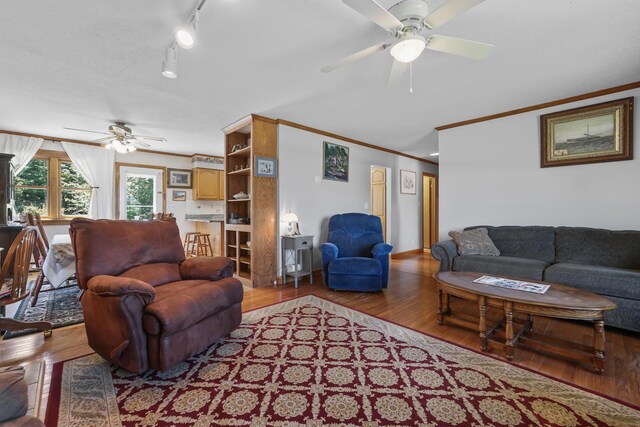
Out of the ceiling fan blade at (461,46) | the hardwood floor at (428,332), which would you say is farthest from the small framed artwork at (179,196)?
the ceiling fan blade at (461,46)

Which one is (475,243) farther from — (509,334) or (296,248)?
(296,248)

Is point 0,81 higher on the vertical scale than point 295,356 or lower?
higher

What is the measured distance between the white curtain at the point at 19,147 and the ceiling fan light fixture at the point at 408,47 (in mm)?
6194

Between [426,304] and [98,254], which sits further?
[426,304]

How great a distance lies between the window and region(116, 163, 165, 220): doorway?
0.56m

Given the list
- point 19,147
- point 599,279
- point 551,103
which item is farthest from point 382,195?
point 19,147

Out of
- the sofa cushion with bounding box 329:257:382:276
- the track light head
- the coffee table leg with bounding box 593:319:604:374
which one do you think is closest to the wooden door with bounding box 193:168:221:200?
the sofa cushion with bounding box 329:257:382:276

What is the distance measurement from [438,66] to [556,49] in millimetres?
911

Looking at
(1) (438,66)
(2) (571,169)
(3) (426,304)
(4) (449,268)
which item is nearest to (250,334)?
(3) (426,304)

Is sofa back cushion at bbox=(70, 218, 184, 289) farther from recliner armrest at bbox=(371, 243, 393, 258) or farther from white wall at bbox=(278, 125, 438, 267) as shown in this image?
recliner armrest at bbox=(371, 243, 393, 258)

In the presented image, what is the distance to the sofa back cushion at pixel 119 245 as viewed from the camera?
195 centimetres

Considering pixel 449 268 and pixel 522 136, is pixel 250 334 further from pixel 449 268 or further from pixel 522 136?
pixel 522 136

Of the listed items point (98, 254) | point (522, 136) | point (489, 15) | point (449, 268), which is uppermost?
point (489, 15)

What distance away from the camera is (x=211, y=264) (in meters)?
2.39
